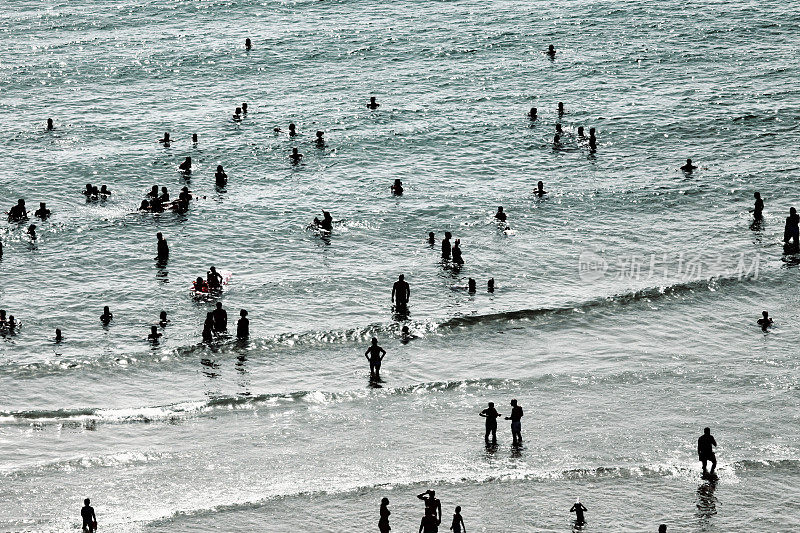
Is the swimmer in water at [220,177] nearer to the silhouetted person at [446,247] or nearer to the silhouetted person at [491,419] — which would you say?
the silhouetted person at [446,247]

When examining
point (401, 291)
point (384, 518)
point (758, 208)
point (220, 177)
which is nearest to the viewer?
point (384, 518)

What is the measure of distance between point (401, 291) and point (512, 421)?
15.3 meters

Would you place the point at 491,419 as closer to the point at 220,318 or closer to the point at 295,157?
the point at 220,318

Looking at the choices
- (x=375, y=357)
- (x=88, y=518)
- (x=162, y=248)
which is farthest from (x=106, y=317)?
(x=88, y=518)

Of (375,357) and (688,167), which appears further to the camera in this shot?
(688,167)

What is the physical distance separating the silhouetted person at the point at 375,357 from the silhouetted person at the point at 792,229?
24.4m

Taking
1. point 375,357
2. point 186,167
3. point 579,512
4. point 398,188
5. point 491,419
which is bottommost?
point 579,512

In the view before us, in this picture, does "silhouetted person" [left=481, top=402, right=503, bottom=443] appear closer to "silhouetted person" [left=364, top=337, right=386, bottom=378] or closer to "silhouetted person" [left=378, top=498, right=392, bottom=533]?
"silhouetted person" [left=378, top=498, right=392, bottom=533]

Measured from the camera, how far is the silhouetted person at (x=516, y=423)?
4119 cm

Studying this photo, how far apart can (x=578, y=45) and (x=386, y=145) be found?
25179 mm

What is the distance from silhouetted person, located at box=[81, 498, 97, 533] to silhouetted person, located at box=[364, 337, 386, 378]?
14526mm

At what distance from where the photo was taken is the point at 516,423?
1628 inches

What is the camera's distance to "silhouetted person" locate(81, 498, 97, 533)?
118ft

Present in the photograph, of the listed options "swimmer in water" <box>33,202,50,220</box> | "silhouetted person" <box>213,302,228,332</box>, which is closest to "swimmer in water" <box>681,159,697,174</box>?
"silhouetted person" <box>213,302,228,332</box>
